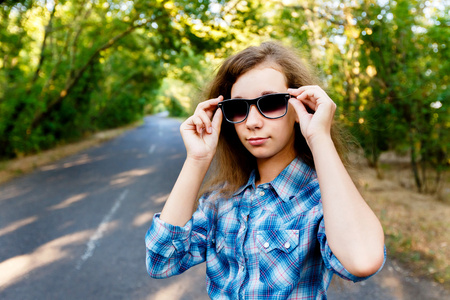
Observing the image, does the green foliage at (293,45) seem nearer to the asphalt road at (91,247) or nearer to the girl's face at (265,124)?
the girl's face at (265,124)

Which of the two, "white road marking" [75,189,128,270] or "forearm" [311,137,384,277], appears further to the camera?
"white road marking" [75,189,128,270]

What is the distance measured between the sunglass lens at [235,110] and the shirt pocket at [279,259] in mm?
455

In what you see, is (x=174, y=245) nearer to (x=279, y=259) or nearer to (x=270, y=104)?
(x=279, y=259)

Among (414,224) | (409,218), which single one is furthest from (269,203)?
(409,218)

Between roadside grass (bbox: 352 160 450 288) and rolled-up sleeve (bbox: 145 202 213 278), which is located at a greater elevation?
rolled-up sleeve (bbox: 145 202 213 278)

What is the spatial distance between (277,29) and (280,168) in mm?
8999

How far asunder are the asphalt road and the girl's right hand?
1.08 meters

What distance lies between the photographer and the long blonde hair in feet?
4.60

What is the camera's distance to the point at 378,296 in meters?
3.37

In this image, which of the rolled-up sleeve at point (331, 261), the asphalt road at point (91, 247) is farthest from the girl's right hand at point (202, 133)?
the asphalt road at point (91, 247)

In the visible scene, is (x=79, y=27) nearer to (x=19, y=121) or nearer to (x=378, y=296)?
(x=19, y=121)

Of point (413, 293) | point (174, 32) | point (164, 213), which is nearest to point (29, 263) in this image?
point (164, 213)

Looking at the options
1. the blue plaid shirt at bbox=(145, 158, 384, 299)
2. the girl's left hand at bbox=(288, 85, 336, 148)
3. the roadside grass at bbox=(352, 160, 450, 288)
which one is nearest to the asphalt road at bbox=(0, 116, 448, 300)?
the roadside grass at bbox=(352, 160, 450, 288)

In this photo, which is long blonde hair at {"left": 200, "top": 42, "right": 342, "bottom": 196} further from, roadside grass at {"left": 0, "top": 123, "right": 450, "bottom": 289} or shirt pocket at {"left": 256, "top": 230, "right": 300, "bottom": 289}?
roadside grass at {"left": 0, "top": 123, "right": 450, "bottom": 289}
